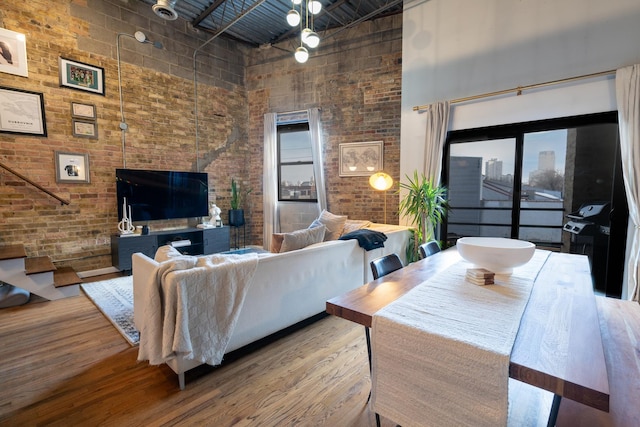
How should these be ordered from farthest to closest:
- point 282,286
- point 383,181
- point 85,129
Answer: point 383,181 < point 85,129 < point 282,286

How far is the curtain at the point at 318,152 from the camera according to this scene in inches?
215

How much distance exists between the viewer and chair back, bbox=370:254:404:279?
182 centimetres

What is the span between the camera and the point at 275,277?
7.71 feet

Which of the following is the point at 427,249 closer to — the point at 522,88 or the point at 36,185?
the point at 522,88

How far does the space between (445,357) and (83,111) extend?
5.22 meters

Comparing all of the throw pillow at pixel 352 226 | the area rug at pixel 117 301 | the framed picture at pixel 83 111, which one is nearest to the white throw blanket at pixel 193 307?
the area rug at pixel 117 301

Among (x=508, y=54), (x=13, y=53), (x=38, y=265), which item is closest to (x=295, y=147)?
(x=508, y=54)

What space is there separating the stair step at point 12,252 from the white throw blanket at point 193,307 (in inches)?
94.8

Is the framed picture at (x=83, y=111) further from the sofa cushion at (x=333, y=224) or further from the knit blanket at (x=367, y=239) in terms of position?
the knit blanket at (x=367, y=239)

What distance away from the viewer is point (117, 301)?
333cm

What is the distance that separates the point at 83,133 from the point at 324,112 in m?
3.66

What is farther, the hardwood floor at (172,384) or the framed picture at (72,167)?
the framed picture at (72,167)

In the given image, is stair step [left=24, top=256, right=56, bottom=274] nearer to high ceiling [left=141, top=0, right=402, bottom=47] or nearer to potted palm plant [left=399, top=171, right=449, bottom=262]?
high ceiling [left=141, top=0, right=402, bottom=47]

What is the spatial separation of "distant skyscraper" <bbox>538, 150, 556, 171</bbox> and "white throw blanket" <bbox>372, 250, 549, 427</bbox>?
3.05 m
